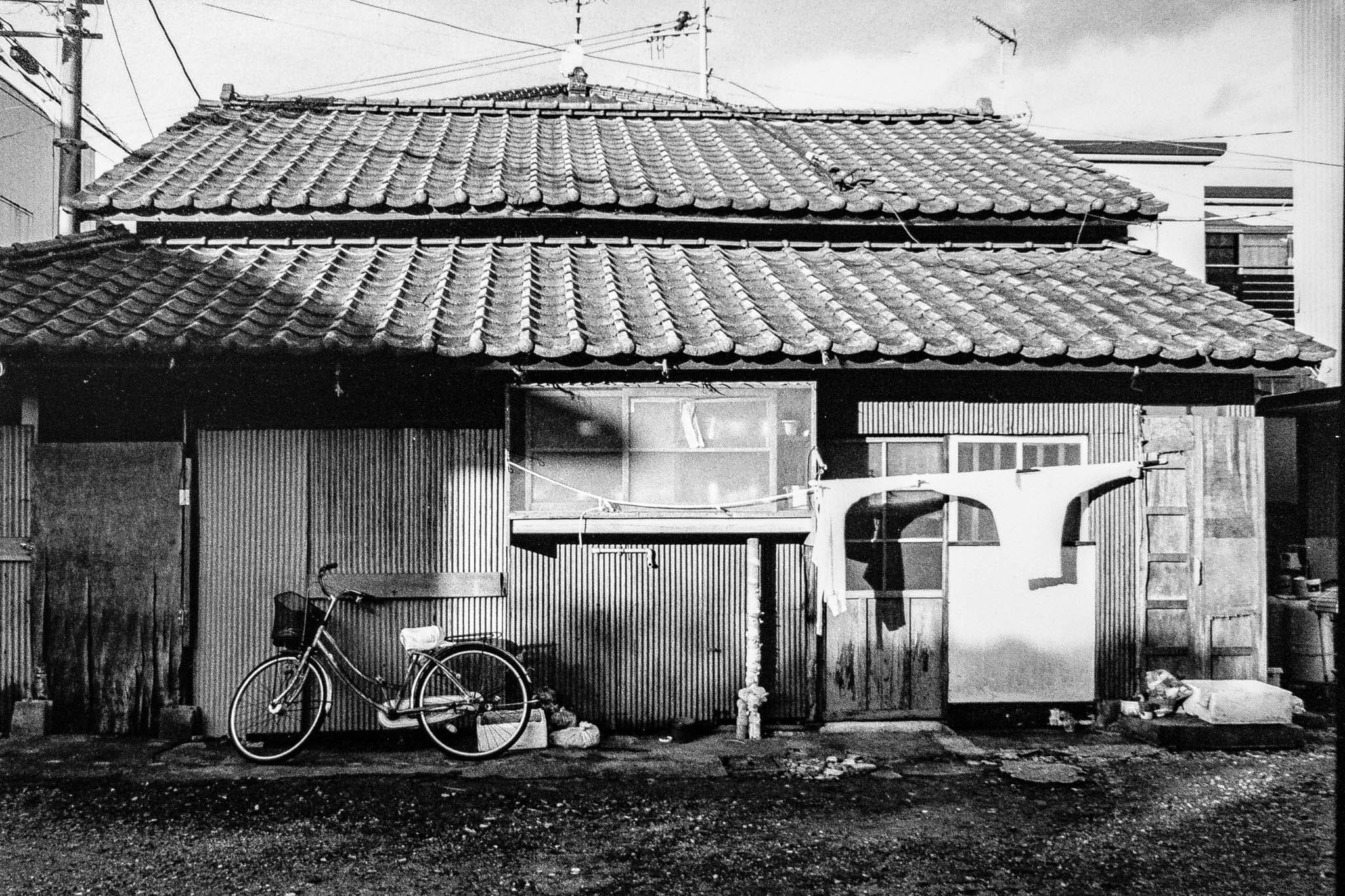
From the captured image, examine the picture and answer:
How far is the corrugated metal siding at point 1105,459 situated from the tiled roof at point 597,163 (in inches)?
105

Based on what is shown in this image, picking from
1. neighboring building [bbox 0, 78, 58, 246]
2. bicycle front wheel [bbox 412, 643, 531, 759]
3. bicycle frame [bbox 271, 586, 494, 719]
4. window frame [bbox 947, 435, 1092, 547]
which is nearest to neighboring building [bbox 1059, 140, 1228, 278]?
window frame [bbox 947, 435, 1092, 547]

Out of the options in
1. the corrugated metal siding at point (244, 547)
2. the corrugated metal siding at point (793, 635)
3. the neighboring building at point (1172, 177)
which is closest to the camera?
the corrugated metal siding at point (244, 547)

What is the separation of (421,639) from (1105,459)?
21.7ft

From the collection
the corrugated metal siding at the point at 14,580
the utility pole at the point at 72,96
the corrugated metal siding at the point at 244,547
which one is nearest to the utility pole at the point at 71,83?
the utility pole at the point at 72,96

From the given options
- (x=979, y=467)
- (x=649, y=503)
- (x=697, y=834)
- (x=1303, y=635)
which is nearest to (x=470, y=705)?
(x=649, y=503)

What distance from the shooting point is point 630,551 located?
341 inches

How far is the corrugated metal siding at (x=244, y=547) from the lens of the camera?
8469mm

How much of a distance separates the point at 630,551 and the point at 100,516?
4.83 meters

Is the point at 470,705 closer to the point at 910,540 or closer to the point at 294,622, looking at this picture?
the point at 294,622

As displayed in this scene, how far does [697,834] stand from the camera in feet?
21.2

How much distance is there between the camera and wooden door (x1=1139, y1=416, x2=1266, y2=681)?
Answer: 29.4ft

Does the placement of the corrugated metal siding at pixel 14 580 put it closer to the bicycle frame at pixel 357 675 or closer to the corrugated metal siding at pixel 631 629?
the bicycle frame at pixel 357 675

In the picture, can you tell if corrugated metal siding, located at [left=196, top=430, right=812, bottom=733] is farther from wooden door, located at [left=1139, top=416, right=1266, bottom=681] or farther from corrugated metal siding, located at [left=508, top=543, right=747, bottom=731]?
wooden door, located at [left=1139, top=416, right=1266, bottom=681]

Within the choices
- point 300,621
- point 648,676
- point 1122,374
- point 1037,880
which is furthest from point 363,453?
point 1122,374
